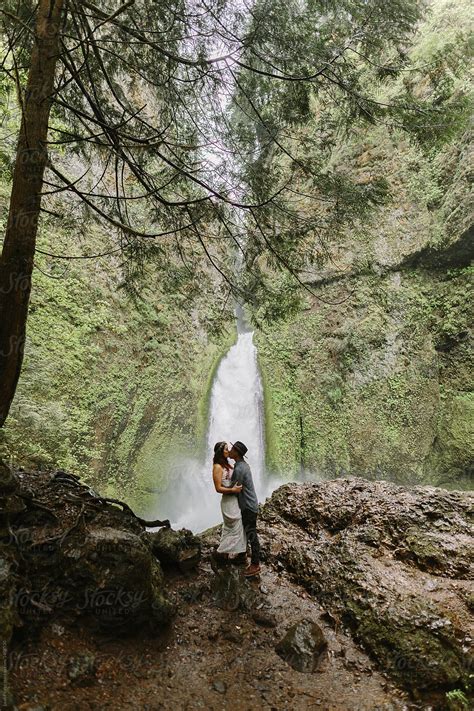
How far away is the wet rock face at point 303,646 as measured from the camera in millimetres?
3518

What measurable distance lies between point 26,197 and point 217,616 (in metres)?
4.37

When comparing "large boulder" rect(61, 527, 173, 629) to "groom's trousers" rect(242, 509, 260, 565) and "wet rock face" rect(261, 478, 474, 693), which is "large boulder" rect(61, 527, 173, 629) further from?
"wet rock face" rect(261, 478, 474, 693)

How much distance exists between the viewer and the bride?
467 cm

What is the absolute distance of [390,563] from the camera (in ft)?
14.7

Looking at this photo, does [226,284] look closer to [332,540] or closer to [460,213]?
[332,540]

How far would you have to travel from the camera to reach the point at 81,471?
8.34 meters

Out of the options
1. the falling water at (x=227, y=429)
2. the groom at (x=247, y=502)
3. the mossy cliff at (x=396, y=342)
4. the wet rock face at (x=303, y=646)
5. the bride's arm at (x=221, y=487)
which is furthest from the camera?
the mossy cliff at (x=396, y=342)

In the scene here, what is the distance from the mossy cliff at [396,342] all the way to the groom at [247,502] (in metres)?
7.36

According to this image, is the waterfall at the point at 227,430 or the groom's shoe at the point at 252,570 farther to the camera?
the waterfall at the point at 227,430

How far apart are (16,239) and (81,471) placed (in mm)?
6460

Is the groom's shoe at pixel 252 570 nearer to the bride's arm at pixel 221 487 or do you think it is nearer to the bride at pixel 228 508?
the bride at pixel 228 508

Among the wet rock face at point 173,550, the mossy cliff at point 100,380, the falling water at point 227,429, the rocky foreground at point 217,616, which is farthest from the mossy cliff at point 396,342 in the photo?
the wet rock face at point 173,550

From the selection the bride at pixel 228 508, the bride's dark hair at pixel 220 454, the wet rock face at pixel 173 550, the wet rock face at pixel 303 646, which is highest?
the bride's dark hair at pixel 220 454

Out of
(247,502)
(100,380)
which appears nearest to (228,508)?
(247,502)
